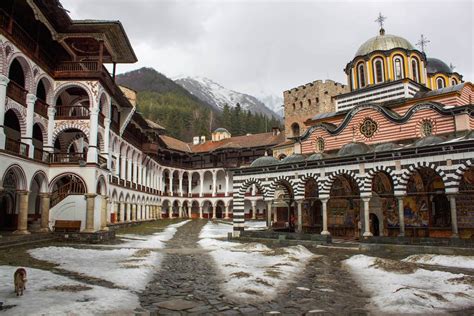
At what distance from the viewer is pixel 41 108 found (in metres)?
22.3

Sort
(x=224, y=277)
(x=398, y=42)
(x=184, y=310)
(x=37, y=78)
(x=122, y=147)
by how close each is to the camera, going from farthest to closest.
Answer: (x=122, y=147)
(x=398, y=42)
(x=37, y=78)
(x=224, y=277)
(x=184, y=310)

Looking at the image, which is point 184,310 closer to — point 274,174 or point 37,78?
point 274,174

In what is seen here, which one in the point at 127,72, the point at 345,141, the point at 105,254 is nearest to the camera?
the point at 105,254

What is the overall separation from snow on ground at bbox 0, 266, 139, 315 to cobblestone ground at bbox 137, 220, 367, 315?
0.58m

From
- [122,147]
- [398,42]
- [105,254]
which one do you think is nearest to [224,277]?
[105,254]

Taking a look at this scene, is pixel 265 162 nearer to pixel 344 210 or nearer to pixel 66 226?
pixel 344 210

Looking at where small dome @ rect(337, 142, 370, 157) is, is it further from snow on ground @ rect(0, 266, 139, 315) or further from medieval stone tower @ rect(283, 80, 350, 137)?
medieval stone tower @ rect(283, 80, 350, 137)

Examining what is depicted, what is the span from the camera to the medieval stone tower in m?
51.3

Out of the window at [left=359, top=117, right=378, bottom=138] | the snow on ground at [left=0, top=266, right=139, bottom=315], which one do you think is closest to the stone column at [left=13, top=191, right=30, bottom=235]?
the snow on ground at [left=0, top=266, right=139, bottom=315]

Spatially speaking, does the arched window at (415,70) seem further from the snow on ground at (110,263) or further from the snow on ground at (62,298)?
the snow on ground at (62,298)

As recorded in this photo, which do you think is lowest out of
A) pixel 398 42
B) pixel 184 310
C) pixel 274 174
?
pixel 184 310

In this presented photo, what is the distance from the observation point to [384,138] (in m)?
23.8

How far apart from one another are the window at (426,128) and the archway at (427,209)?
2192 millimetres

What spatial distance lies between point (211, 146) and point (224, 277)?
53.5 metres
